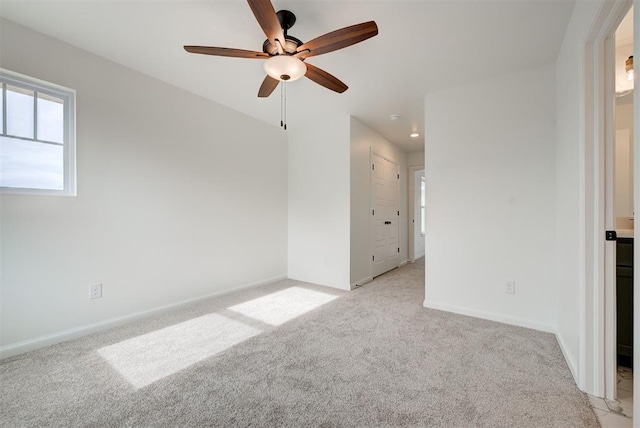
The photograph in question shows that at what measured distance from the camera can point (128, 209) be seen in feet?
8.45

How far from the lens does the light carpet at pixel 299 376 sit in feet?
4.54

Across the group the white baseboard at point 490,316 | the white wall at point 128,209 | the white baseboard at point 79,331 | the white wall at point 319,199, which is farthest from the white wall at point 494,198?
the white baseboard at point 79,331

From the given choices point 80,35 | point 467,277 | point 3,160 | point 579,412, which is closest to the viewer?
point 579,412

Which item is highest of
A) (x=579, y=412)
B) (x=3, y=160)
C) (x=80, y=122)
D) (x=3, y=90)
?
(x=3, y=90)

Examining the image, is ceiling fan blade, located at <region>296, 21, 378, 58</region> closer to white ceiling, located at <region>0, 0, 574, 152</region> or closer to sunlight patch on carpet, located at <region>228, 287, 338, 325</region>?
white ceiling, located at <region>0, 0, 574, 152</region>

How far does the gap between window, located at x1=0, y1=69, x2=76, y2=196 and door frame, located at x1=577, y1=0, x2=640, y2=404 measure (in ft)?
12.3

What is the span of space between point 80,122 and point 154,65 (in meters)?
0.84

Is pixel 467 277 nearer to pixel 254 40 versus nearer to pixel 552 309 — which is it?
pixel 552 309

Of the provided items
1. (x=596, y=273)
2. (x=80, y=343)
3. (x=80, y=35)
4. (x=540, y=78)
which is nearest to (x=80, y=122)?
(x=80, y=35)

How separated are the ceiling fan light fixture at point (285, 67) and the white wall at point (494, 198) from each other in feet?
5.90

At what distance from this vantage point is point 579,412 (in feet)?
4.62

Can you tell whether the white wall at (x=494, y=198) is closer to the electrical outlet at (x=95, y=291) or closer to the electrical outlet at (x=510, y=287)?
the electrical outlet at (x=510, y=287)

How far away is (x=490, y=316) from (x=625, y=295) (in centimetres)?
108

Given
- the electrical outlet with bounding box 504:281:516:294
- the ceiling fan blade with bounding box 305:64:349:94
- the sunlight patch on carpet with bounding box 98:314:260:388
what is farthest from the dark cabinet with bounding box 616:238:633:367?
the sunlight patch on carpet with bounding box 98:314:260:388
